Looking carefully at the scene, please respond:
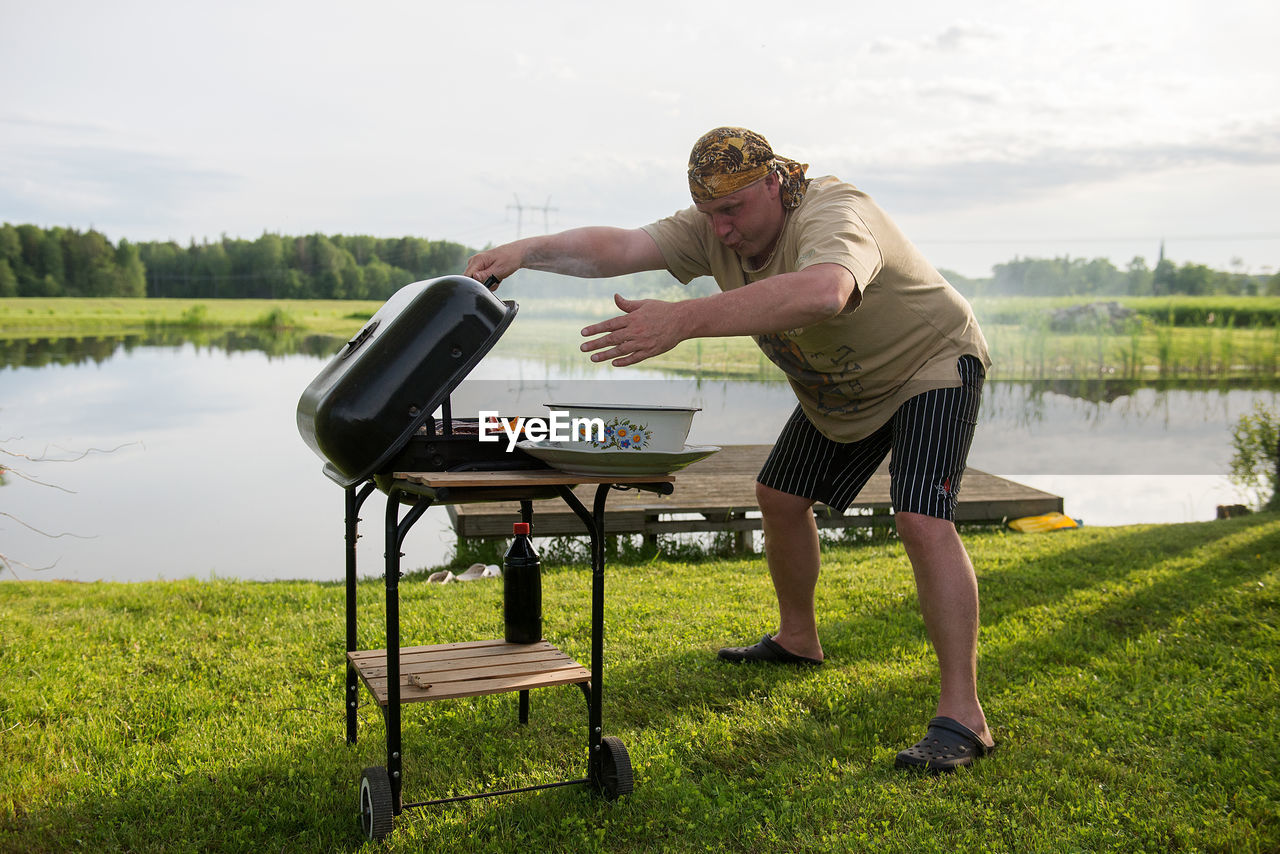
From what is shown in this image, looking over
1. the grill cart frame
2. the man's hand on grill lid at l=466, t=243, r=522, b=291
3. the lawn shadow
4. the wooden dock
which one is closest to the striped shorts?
the lawn shadow

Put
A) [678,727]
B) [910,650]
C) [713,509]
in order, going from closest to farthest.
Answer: [678,727]
[910,650]
[713,509]

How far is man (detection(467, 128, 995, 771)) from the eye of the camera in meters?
2.06

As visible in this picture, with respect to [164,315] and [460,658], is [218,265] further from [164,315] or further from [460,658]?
[460,658]

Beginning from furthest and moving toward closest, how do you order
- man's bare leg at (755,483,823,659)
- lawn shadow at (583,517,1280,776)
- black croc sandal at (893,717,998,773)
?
man's bare leg at (755,483,823,659)
lawn shadow at (583,517,1280,776)
black croc sandal at (893,717,998,773)

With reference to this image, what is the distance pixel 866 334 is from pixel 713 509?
102 inches

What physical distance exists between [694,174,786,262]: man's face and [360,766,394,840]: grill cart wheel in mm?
1378

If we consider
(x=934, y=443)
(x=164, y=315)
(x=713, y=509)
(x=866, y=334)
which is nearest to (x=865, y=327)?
(x=866, y=334)

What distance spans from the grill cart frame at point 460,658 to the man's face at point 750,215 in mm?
690

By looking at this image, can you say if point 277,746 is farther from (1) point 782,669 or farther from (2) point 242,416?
(2) point 242,416

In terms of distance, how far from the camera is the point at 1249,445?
242 inches

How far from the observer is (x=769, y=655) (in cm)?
277

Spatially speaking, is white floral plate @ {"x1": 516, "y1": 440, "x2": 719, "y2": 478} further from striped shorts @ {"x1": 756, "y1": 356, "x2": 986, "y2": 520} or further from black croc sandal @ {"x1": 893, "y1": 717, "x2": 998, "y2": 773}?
black croc sandal @ {"x1": 893, "y1": 717, "x2": 998, "y2": 773}

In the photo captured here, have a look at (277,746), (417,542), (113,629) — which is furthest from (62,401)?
(277,746)

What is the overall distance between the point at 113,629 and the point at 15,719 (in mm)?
859
